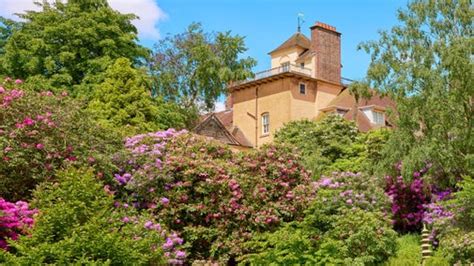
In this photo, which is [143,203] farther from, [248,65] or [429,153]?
[248,65]

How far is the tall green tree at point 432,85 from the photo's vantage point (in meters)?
15.3

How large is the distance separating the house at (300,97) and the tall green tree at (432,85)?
24.3 m

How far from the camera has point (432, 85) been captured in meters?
15.3

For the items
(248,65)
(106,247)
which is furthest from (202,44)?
(106,247)

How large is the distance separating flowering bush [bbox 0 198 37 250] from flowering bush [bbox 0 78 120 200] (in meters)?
1.79

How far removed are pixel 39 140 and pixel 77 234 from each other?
443 centimetres

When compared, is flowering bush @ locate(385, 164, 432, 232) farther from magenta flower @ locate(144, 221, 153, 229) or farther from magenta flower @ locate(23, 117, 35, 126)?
magenta flower @ locate(23, 117, 35, 126)

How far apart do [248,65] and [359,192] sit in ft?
94.4

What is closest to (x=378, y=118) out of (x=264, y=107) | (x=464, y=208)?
(x=264, y=107)

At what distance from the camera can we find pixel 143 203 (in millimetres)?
14117

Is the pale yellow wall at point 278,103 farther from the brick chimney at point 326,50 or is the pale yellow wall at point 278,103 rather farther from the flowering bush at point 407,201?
the flowering bush at point 407,201

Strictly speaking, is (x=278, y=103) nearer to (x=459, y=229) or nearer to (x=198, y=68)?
(x=198, y=68)

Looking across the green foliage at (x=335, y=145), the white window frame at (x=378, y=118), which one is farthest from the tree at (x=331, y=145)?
the white window frame at (x=378, y=118)

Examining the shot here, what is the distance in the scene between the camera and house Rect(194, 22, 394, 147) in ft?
138
